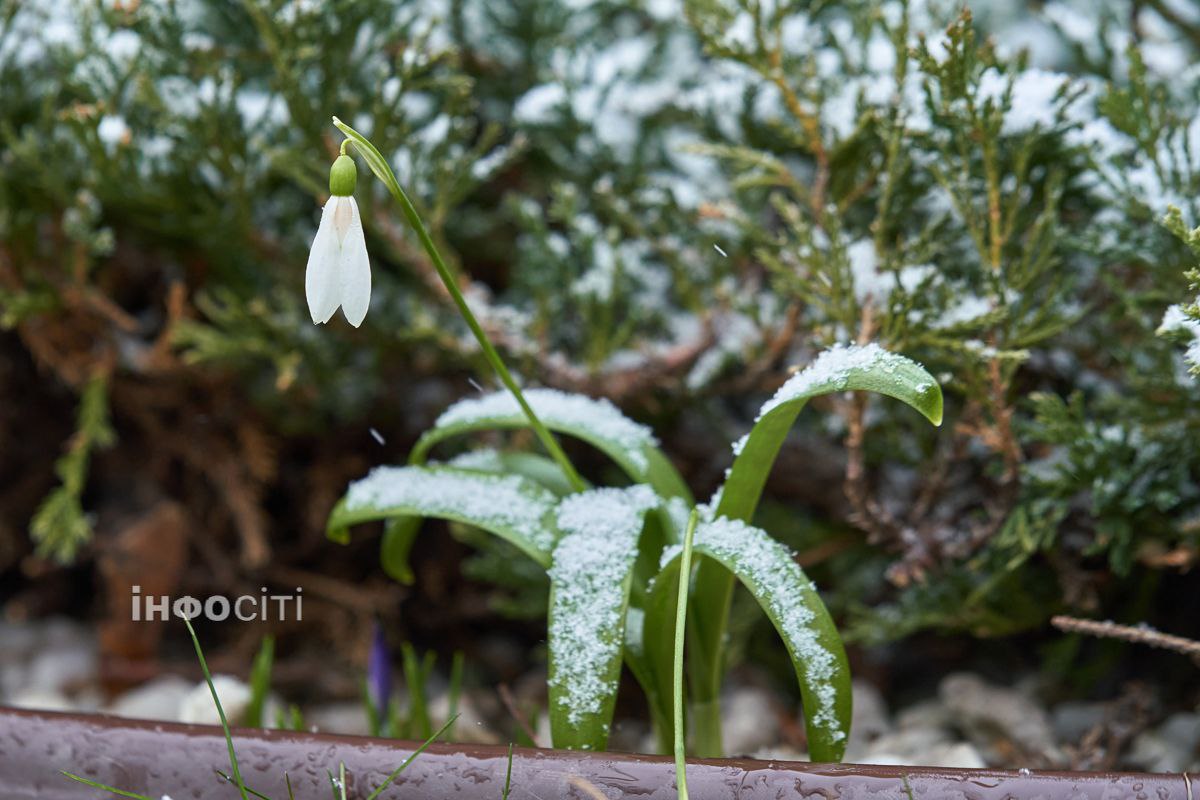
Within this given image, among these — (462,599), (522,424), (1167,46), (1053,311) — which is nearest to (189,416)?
(462,599)

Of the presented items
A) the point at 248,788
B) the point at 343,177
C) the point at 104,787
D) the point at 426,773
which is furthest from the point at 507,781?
the point at 343,177

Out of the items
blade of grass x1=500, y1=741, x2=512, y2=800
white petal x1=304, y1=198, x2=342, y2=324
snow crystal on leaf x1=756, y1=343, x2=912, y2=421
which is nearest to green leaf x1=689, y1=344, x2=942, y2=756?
snow crystal on leaf x1=756, y1=343, x2=912, y2=421

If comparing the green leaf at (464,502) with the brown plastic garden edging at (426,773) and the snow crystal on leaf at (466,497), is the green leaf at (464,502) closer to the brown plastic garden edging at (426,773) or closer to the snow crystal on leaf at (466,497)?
the snow crystal on leaf at (466,497)

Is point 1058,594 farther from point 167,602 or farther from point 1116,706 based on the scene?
point 167,602

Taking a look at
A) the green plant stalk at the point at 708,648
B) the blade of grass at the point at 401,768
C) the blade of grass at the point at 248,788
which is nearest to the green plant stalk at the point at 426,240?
the green plant stalk at the point at 708,648

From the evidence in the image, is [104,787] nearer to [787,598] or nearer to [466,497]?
[466,497]
